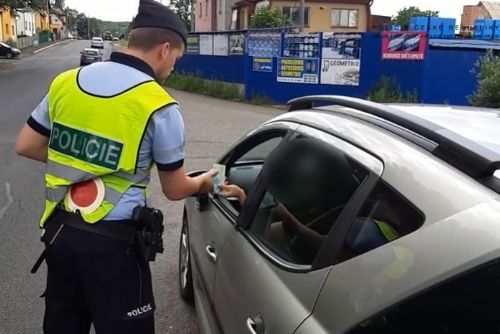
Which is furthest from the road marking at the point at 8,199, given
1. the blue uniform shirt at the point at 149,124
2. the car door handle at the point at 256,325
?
the car door handle at the point at 256,325

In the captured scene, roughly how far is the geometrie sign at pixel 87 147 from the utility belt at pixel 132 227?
225 mm

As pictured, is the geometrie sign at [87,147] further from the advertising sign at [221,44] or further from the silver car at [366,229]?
the advertising sign at [221,44]

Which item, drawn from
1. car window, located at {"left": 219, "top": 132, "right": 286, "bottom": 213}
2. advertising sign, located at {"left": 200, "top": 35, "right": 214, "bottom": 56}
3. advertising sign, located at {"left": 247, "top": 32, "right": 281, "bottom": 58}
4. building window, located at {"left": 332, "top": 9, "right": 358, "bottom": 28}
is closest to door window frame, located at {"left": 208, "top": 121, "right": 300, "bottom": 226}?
car window, located at {"left": 219, "top": 132, "right": 286, "bottom": 213}

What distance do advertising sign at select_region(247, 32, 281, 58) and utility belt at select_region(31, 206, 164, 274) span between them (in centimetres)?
1735

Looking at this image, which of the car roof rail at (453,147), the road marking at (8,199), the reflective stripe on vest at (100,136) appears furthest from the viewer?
the road marking at (8,199)

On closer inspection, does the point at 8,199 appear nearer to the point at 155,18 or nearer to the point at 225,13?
the point at 155,18

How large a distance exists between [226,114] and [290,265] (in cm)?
1427

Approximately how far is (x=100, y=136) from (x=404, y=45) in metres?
15.0

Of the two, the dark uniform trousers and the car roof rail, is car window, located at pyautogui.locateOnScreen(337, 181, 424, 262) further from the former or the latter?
the dark uniform trousers

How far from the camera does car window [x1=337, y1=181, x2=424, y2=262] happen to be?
163 cm

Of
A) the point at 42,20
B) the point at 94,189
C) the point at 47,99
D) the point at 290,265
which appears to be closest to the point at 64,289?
the point at 94,189

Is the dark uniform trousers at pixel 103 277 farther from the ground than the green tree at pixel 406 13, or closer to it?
closer to it

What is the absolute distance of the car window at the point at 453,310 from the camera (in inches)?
53.2

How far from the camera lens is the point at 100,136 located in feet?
7.45
